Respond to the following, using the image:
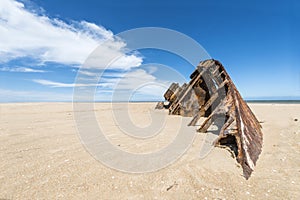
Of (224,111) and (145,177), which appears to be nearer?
(145,177)

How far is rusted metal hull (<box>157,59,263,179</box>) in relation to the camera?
116 inches

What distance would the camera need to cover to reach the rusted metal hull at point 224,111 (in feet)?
9.71

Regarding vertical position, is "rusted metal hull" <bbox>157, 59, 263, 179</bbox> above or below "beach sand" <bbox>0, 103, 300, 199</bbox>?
above

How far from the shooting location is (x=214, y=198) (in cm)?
195

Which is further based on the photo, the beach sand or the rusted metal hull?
the rusted metal hull

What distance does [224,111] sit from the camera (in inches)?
153

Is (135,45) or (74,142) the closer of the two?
(74,142)

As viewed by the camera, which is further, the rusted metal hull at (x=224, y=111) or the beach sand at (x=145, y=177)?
the rusted metal hull at (x=224, y=111)

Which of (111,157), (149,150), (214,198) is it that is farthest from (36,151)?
(214,198)

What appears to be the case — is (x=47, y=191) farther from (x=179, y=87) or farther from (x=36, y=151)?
(x=179, y=87)

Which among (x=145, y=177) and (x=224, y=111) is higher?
(x=224, y=111)

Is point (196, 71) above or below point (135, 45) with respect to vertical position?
below

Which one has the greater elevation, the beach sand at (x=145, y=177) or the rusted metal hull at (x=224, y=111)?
the rusted metal hull at (x=224, y=111)

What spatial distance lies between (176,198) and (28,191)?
1.78 metres
